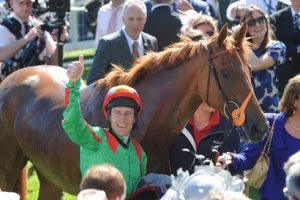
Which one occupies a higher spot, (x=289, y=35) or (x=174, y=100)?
(x=174, y=100)

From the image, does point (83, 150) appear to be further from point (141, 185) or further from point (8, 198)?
point (8, 198)

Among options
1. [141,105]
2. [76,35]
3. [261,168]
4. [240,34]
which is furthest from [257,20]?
[76,35]

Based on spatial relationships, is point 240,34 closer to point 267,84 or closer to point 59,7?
point 267,84

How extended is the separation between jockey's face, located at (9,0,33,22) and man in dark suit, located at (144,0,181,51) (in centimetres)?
136

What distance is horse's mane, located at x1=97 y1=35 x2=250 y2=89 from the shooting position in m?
5.28

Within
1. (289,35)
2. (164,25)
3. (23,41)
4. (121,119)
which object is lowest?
(289,35)

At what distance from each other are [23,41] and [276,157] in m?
3.73

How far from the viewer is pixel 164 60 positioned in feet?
17.6

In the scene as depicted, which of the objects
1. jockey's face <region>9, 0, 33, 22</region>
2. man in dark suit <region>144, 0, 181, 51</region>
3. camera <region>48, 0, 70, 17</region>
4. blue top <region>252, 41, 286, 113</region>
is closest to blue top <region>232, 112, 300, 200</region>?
blue top <region>252, 41, 286, 113</region>

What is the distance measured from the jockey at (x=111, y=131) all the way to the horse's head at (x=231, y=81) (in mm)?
683

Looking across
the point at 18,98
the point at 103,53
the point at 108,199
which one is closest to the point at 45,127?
the point at 18,98

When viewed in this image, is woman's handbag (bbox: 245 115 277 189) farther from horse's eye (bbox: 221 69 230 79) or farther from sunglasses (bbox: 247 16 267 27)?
sunglasses (bbox: 247 16 267 27)

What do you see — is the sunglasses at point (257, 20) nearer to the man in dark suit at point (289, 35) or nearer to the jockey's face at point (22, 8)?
the man in dark suit at point (289, 35)

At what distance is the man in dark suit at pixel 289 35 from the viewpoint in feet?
29.4
